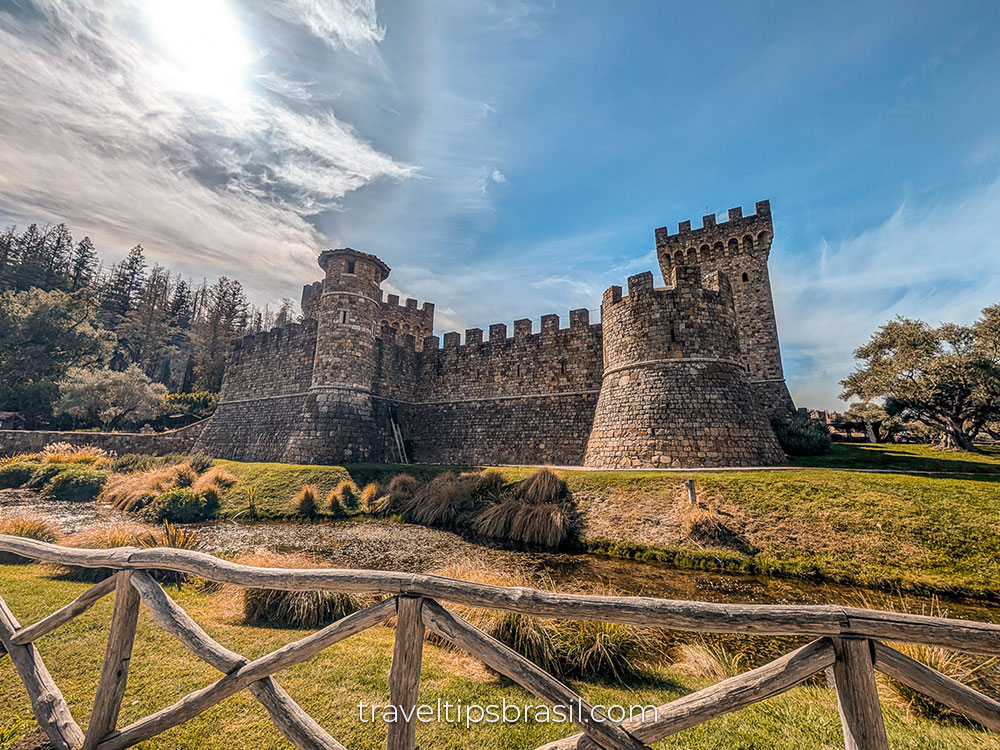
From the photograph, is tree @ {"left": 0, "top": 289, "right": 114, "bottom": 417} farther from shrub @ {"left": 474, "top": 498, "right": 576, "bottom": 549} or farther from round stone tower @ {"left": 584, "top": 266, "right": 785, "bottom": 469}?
round stone tower @ {"left": 584, "top": 266, "right": 785, "bottom": 469}

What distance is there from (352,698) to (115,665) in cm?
191

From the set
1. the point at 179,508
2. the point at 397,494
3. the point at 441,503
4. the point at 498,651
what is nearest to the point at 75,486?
the point at 179,508

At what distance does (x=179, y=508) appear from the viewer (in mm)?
12734

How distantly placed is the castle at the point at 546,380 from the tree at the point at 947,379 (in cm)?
586

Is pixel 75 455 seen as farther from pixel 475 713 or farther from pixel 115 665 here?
pixel 475 713

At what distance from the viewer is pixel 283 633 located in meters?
4.92

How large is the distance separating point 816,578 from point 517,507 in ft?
23.3

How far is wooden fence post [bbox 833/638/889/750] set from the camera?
1.89m

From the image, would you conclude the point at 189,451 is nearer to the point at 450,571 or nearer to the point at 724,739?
the point at 450,571

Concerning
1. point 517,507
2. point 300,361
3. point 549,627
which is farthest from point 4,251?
point 549,627

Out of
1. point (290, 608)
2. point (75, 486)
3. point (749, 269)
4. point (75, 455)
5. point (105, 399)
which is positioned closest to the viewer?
point (290, 608)

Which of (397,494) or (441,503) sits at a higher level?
(397,494)

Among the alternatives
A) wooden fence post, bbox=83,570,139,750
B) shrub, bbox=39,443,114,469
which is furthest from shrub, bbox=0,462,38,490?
wooden fence post, bbox=83,570,139,750

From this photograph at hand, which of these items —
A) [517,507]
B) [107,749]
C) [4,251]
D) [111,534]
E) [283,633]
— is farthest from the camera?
[4,251]
